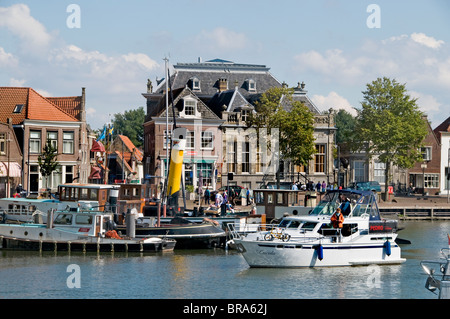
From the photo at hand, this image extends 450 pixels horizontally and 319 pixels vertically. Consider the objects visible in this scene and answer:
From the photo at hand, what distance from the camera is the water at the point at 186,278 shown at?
110ft

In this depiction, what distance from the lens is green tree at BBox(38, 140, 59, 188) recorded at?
68.6 m

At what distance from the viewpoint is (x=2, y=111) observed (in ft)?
237

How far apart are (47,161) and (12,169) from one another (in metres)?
3.16

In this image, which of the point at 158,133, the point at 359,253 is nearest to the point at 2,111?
the point at 158,133

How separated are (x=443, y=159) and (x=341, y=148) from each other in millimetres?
13646

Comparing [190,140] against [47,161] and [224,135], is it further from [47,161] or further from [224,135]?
[47,161]

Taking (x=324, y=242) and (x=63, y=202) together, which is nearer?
(x=324, y=242)

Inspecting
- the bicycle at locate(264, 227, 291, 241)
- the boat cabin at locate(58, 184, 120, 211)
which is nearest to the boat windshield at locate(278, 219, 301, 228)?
the bicycle at locate(264, 227, 291, 241)

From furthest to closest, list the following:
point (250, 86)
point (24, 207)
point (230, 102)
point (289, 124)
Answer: point (250, 86)
point (230, 102)
point (289, 124)
point (24, 207)

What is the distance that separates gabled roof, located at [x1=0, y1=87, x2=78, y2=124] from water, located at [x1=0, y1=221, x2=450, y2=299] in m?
28.8

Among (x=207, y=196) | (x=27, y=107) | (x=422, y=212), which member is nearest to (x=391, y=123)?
(x=422, y=212)

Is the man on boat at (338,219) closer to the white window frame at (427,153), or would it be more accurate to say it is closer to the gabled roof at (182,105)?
the gabled roof at (182,105)

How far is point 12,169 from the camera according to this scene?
68.3 meters
